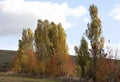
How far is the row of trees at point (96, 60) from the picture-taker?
6306 centimetres

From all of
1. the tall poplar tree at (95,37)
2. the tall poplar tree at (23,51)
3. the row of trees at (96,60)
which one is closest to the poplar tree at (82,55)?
the row of trees at (96,60)

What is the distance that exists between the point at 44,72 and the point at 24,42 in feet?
49.4

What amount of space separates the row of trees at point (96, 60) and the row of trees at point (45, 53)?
355cm

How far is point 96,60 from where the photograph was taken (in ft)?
219

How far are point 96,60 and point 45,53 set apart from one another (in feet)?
74.7

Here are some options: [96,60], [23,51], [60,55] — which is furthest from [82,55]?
[23,51]

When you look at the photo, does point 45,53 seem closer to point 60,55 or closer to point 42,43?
point 42,43

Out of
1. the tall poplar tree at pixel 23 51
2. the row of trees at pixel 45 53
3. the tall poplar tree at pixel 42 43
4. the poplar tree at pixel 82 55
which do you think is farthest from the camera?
the tall poplar tree at pixel 23 51

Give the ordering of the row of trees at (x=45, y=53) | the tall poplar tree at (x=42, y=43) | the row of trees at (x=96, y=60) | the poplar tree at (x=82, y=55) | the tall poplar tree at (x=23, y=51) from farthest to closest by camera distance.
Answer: the tall poplar tree at (x=23, y=51)
the tall poplar tree at (x=42, y=43)
the row of trees at (x=45, y=53)
the poplar tree at (x=82, y=55)
the row of trees at (x=96, y=60)

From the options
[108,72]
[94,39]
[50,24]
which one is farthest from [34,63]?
[108,72]

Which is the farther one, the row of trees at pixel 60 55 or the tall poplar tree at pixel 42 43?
the tall poplar tree at pixel 42 43

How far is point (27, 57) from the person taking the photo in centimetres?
9469

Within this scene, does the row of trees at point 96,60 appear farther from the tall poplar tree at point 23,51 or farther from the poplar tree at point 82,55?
the tall poplar tree at point 23,51

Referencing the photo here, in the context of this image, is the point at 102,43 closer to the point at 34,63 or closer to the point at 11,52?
the point at 34,63
